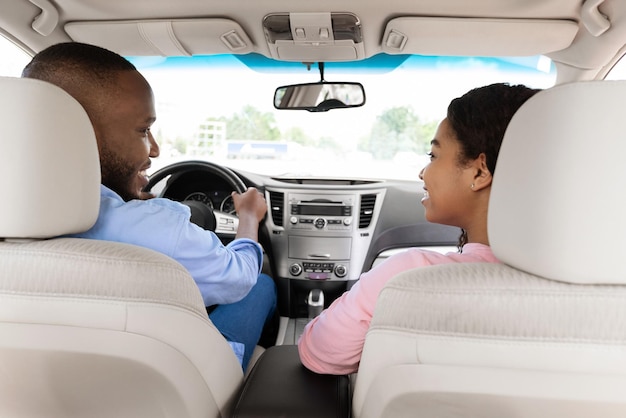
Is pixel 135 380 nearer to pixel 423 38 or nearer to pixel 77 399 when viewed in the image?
pixel 77 399

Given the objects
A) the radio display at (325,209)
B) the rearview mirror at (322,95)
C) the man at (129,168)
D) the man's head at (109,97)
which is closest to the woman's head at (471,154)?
the man at (129,168)

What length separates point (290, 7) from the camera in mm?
2543

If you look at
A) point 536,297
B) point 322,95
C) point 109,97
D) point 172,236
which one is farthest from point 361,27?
point 536,297

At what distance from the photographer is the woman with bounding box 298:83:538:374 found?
1.49m

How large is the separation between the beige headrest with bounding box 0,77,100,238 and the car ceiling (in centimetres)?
162

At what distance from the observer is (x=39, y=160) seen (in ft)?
3.67

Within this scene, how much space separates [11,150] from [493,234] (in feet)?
3.44

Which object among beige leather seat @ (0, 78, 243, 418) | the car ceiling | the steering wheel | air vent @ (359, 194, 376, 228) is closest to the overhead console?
air vent @ (359, 194, 376, 228)

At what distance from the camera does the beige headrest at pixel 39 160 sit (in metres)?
Result: 1.10

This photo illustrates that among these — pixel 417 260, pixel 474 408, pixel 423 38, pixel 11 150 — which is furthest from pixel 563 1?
pixel 11 150

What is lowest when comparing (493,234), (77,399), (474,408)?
(77,399)

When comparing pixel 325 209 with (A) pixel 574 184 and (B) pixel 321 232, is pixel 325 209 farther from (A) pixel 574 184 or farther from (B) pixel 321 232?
(A) pixel 574 184

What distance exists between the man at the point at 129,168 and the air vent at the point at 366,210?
1.73 m

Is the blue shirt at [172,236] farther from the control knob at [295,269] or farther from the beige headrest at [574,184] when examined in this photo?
→ the control knob at [295,269]
